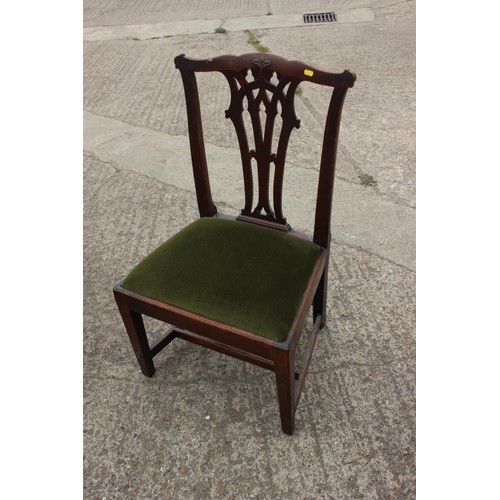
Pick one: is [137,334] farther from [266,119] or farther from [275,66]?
[275,66]

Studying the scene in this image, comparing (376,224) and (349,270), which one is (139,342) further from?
(376,224)

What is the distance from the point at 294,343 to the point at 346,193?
5.59 feet

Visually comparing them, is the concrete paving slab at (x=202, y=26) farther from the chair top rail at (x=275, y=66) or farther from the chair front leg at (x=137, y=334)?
the chair front leg at (x=137, y=334)

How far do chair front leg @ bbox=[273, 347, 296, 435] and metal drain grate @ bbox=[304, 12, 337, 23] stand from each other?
18.6 ft

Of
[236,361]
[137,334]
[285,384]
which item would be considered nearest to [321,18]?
[236,361]

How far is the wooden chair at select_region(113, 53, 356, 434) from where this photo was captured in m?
1.32

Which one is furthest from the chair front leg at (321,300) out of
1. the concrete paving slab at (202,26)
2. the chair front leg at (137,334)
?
the concrete paving slab at (202,26)

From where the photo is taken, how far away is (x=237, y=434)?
163 centimetres

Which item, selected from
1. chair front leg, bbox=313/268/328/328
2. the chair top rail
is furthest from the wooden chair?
chair front leg, bbox=313/268/328/328

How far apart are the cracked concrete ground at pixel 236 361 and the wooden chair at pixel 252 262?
0.63 ft

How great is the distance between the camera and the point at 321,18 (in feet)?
19.4

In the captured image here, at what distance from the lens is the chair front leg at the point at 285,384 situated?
1.30 m

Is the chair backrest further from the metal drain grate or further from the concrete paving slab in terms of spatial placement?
the metal drain grate

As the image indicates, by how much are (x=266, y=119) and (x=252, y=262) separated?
19.4 inches
